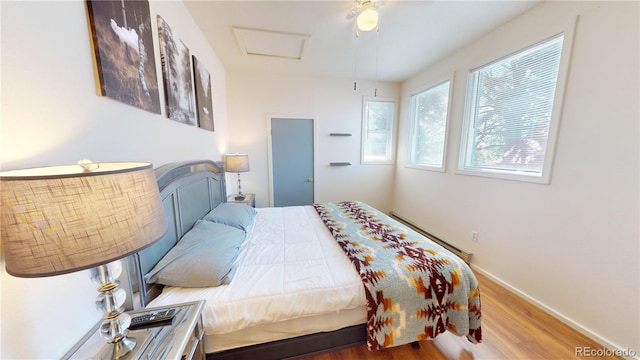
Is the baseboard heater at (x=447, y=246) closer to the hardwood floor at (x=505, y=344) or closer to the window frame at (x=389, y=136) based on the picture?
the hardwood floor at (x=505, y=344)

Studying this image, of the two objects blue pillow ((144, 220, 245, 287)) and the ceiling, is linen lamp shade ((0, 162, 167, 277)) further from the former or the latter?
the ceiling

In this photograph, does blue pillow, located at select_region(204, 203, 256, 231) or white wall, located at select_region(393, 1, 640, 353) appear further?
blue pillow, located at select_region(204, 203, 256, 231)

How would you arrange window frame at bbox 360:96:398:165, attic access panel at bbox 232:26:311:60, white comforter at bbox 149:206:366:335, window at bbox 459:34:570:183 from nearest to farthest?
white comforter at bbox 149:206:366:335
window at bbox 459:34:570:183
attic access panel at bbox 232:26:311:60
window frame at bbox 360:96:398:165

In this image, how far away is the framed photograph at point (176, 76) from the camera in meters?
1.42

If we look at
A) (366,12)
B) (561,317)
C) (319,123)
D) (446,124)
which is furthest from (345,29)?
(561,317)

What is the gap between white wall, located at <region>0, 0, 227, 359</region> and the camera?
0.59 meters

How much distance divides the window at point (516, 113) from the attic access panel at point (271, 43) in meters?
1.99

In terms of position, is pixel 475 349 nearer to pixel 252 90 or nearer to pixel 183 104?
pixel 183 104

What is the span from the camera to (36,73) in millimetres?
663

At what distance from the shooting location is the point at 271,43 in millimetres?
2336

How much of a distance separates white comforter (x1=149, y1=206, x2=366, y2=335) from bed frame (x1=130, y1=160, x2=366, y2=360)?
6.6 inches

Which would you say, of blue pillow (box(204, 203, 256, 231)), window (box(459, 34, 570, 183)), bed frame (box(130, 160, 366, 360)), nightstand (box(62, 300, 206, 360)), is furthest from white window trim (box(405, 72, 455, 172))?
nightstand (box(62, 300, 206, 360))

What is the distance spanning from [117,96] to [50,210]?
76 centimetres

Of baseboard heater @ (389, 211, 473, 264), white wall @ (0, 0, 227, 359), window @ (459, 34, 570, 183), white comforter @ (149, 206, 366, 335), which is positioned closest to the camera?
A: white wall @ (0, 0, 227, 359)
